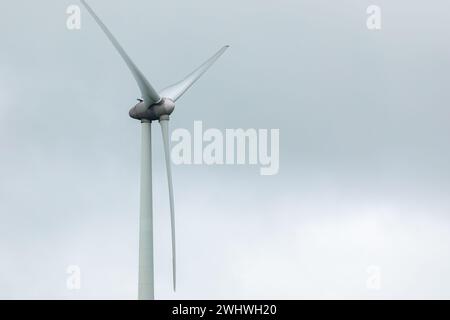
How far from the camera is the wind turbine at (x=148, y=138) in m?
48.3

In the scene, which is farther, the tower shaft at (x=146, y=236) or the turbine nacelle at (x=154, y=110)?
the turbine nacelle at (x=154, y=110)

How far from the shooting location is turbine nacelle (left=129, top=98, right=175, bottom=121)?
167ft

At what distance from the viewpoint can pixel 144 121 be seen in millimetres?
51688

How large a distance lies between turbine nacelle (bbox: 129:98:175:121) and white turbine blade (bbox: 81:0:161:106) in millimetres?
252

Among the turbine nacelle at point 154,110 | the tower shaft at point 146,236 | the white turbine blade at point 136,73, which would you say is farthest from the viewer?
the turbine nacelle at point 154,110

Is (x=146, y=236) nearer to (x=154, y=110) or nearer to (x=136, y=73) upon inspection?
(x=154, y=110)

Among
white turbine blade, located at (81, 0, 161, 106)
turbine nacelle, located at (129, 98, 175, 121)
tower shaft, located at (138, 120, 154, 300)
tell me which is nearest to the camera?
white turbine blade, located at (81, 0, 161, 106)

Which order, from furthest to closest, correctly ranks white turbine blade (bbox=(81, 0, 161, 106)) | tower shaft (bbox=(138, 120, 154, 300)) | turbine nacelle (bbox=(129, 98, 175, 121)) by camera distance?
turbine nacelle (bbox=(129, 98, 175, 121)) → tower shaft (bbox=(138, 120, 154, 300)) → white turbine blade (bbox=(81, 0, 161, 106))

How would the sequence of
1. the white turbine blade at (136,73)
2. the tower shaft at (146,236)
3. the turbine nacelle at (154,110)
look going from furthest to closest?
the turbine nacelle at (154,110)
the tower shaft at (146,236)
the white turbine blade at (136,73)

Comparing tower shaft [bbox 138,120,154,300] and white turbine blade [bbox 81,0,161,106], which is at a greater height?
white turbine blade [bbox 81,0,161,106]

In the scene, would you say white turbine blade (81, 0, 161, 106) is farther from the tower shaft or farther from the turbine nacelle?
the tower shaft

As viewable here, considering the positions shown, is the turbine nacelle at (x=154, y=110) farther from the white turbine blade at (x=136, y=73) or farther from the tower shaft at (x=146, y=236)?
the tower shaft at (x=146, y=236)
